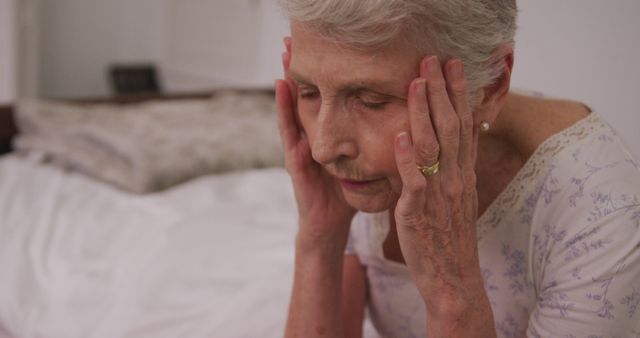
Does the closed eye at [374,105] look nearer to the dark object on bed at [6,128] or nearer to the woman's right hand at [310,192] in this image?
the woman's right hand at [310,192]

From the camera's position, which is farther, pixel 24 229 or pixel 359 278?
pixel 24 229

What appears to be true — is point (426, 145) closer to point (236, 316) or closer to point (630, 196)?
point (630, 196)

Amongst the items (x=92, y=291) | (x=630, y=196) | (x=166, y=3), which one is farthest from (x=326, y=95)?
(x=166, y=3)

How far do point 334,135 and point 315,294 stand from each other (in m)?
0.35

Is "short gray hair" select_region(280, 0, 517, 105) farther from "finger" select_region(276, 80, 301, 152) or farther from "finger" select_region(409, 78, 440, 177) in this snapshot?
"finger" select_region(276, 80, 301, 152)

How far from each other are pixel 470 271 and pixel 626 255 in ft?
0.63

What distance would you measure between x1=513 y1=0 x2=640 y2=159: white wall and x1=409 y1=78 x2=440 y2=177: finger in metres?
0.43

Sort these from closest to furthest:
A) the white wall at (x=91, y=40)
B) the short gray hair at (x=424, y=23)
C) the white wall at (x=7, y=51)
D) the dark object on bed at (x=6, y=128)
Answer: the short gray hair at (x=424, y=23) < the dark object on bed at (x=6, y=128) < the white wall at (x=7, y=51) < the white wall at (x=91, y=40)

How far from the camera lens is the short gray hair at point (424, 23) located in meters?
0.82

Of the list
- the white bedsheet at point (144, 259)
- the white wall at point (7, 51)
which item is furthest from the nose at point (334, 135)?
the white wall at point (7, 51)

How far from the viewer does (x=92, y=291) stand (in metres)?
1.52

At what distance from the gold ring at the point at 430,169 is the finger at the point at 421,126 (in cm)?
1

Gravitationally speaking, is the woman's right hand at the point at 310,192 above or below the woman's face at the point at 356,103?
below

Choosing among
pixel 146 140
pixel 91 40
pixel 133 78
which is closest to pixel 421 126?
pixel 146 140
